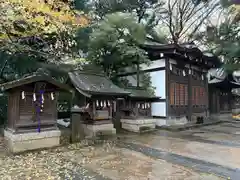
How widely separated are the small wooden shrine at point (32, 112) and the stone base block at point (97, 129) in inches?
78.5

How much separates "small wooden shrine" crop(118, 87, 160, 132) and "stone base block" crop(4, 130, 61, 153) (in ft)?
15.1

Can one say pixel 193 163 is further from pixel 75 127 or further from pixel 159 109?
pixel 159 109

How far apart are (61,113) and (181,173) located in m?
7.90

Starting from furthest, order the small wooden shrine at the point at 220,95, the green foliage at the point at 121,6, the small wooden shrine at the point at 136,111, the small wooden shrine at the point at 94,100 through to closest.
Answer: the small wooden shrine at the point at 220,95, the green foliage at the point at 121,6, the small wooden shrine at the point at 136,111, the small wooden shrine at the point at 94,100

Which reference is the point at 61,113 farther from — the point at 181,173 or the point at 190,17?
the point at 190,17

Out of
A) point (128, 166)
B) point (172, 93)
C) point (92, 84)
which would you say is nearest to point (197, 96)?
point (172, 93)

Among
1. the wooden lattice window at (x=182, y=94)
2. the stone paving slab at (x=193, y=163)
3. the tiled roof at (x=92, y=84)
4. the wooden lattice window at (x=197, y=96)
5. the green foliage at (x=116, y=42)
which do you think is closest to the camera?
the stone paving slab at (x=193, y=163)

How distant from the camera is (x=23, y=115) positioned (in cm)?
712

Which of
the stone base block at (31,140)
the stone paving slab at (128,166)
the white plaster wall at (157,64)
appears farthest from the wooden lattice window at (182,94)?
the stone base block at (31,140)

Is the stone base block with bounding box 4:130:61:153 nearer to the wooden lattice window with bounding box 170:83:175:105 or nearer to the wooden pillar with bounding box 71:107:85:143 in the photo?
the wooden pillar with bounding box 71:107:85:143

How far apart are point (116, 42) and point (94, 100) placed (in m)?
3.63

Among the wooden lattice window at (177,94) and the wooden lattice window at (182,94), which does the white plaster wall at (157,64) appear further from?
the wooden lattice window at (182,94)

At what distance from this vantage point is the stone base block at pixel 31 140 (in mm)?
6707

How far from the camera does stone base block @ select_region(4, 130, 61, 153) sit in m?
6.71
